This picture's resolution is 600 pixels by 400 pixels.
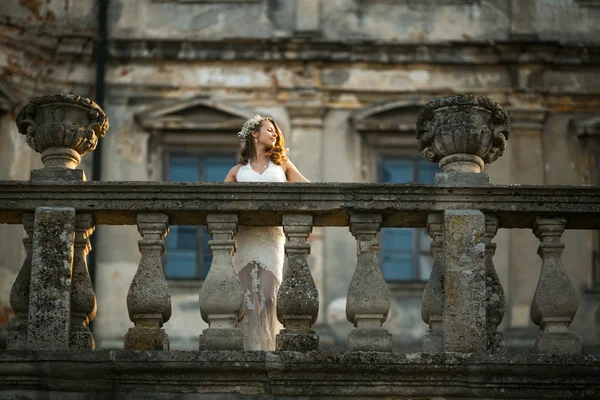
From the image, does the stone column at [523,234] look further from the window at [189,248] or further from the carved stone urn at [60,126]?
the carved stone urn at [60,126]

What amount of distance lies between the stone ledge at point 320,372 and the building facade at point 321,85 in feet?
40.2

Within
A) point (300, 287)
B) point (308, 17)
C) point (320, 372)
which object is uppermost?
point (308, 17)

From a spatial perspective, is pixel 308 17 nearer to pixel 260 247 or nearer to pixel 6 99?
pixel 6 99

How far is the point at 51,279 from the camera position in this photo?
9.60m

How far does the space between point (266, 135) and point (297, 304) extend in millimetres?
2773

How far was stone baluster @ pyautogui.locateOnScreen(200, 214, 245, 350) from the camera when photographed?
9.52 m

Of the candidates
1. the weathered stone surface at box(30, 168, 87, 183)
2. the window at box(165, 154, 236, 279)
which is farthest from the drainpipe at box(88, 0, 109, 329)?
the weathered stone surface at box(30, 168, 87, 183)

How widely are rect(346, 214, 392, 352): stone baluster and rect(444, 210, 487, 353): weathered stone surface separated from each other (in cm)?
36

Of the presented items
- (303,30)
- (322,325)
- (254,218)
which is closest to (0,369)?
(254,218)

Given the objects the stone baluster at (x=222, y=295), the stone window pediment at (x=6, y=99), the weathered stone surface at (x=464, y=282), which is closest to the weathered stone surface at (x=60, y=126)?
the stone baluster at (x=222, y=295)

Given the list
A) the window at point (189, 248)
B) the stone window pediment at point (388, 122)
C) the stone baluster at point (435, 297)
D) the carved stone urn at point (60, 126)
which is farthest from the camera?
the stone window pediment at point (388, 122)

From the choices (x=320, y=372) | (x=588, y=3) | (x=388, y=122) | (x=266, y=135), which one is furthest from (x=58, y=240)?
(x=588, y=3)

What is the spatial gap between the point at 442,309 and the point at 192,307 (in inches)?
469

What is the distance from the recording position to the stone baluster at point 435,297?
9578 mm
